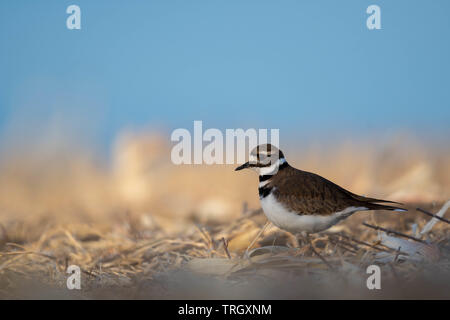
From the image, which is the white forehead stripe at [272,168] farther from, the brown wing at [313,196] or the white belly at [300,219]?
the white belly at [300,219]

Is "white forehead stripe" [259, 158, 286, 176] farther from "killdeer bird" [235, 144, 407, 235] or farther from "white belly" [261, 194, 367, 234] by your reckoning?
"white belly" [261, 194, 367, 234]

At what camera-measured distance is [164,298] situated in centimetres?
321

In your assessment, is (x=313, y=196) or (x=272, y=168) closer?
(x=313, y=196)

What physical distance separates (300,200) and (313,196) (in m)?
0.12

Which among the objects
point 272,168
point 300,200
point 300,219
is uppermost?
point 272,168

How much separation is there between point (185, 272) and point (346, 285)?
110 centimetres

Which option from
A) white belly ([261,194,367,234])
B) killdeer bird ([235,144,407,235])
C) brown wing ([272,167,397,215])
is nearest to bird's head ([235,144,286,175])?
killdeer bird ([235,144,407,235])

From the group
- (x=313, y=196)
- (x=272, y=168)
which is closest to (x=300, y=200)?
(x=313, y=196)

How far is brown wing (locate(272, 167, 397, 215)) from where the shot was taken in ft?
13.4

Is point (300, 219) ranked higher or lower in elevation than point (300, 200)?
lower

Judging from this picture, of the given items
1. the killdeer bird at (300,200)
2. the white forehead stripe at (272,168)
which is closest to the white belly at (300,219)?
the killdeer bird at (300,200)

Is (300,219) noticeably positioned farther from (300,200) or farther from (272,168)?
(272,168)

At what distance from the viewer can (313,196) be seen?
416 centimetres

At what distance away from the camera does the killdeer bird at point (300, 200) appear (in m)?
4.08
